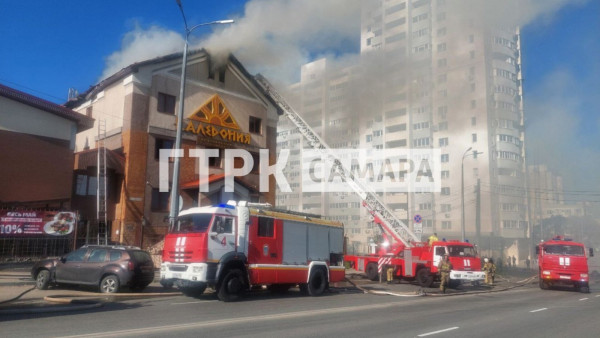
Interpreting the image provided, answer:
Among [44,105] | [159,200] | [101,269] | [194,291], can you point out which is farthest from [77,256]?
[159,200]

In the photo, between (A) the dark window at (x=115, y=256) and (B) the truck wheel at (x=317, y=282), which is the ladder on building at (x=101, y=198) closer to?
(A) the dark window at (x=115, y=256)

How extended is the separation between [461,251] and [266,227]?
1085 centimetres

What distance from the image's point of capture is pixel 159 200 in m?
27.2

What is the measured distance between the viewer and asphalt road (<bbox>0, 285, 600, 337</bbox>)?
8.36 meters

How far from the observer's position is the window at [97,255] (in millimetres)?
14211

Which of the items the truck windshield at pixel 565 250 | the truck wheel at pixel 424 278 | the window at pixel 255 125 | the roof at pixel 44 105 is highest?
the window at pixel 255 125

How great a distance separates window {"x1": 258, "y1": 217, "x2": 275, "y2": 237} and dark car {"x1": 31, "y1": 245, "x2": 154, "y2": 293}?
3735 millimetres

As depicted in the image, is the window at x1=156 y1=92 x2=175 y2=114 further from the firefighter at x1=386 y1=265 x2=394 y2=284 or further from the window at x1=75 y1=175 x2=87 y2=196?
the firefighter at x1=386 y1=265 x2=394 y2=284

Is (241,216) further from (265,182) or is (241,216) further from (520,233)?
(520,233)

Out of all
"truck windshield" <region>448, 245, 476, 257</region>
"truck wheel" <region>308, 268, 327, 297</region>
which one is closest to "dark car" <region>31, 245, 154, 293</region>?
"truck wheel" <region>308, 268, 327, 297</region>

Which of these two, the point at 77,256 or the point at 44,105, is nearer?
the point at 77,256

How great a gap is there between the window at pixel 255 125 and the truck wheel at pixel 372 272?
13.5 meters

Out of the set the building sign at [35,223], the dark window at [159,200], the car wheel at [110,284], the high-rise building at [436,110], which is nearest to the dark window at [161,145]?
the dark window at [159,200]

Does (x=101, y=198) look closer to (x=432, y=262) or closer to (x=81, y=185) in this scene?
(x=81, y=185)
